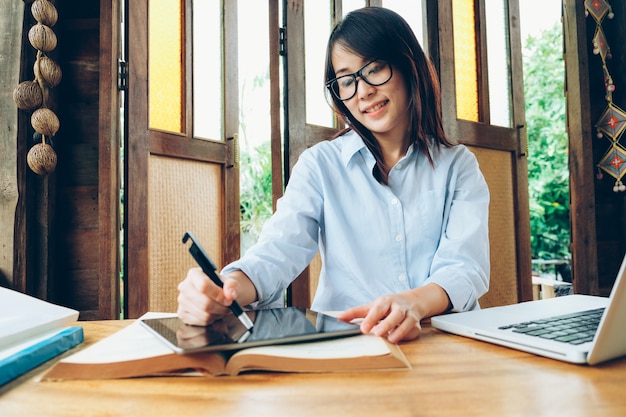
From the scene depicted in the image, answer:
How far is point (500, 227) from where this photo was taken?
2.66 meters

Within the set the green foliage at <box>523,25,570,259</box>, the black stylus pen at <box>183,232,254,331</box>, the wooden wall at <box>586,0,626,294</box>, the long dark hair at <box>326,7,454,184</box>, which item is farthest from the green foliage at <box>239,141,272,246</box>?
the black stylus pen at <box>183,232,254,331</box>

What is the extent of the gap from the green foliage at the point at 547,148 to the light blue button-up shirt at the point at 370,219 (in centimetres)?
555

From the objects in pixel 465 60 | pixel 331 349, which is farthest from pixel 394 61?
pixel 465 60

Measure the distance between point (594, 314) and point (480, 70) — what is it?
2.21 meters

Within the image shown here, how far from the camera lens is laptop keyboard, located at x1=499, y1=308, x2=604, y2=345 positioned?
623mm

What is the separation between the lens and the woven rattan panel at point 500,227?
8.63 feet

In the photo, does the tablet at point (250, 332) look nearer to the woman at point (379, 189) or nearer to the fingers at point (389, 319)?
the fingers at point (389, 319)

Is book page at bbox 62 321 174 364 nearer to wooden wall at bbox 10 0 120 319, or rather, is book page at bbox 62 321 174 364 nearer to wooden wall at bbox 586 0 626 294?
wooden wall at bbox 10 0 120 319

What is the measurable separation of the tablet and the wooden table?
42 mm

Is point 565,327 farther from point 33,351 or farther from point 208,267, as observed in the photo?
point 33,351

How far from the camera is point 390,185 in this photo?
1329mm

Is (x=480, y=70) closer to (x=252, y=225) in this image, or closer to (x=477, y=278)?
(x=477, y=278)

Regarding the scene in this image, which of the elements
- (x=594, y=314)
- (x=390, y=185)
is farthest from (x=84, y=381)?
(x=390, y=185)

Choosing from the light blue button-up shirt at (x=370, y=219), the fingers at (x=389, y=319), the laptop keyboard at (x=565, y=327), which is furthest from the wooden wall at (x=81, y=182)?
the laptop keyboard at (x=565, y=327)
